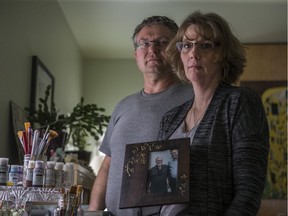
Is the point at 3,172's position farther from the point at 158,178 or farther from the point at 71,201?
the point at 158,178

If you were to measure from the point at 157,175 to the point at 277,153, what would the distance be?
337 cm

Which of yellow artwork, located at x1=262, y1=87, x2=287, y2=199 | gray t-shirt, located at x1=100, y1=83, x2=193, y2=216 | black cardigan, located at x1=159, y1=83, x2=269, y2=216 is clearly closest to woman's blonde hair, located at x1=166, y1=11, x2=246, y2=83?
black cardigan, located at x1=159, y1=83, x2=269, y2=216

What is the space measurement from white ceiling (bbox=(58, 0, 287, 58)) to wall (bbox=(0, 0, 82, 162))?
194mm

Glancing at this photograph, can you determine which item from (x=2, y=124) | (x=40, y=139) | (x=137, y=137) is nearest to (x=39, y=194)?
(x=40, y=139)

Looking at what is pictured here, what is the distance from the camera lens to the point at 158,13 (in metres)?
3.76

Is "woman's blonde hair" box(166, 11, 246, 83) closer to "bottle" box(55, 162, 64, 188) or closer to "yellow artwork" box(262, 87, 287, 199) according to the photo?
"bottle" box(55, 162, 64, 188)

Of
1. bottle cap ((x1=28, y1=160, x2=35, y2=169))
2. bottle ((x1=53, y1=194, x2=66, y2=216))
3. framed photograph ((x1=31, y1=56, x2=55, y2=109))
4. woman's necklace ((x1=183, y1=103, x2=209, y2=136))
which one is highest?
framed photograph ((x1=31, y1=56, x2=55, y2=109))

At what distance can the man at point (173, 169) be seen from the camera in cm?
95

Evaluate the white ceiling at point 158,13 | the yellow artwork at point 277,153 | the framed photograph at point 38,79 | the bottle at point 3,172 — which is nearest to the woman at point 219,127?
the bottle at point 3,172

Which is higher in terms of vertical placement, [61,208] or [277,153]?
[277,153]

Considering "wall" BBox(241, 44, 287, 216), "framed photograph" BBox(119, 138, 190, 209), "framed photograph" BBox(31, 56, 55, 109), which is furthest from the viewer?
"wall" BBox(241, 44, 287, 216)

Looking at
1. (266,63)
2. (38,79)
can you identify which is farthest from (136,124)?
(266,63)

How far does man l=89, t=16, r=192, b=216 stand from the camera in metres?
1.49

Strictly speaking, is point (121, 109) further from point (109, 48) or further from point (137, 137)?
point (109, 48)
